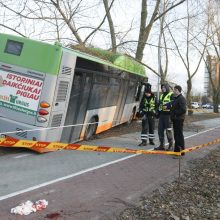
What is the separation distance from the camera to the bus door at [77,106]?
12.1 metres

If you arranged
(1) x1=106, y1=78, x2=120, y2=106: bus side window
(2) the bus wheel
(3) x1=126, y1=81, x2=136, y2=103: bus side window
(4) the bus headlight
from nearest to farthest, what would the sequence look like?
(4) the bus headlight → (2) the bus wheel → (1) x1=106, y1=78, x2=120, y2=106: bus side window → (3) x1=126, y1=81, x2=136, y2=103: bus side window

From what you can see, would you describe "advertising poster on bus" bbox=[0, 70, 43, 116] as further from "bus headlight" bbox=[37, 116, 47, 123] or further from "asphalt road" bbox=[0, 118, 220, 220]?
"asphalt road" bbox=[0, 118, 220, 220]

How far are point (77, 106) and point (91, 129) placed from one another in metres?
2.20

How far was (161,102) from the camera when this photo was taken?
12836 mm

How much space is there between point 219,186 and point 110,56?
10.3 meters

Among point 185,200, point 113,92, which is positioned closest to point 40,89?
point 185,200

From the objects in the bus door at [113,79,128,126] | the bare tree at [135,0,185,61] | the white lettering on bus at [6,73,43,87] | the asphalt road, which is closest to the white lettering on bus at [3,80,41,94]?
the white lettering on bus at [6,73,43,87]

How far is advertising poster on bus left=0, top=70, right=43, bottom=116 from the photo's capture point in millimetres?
11172

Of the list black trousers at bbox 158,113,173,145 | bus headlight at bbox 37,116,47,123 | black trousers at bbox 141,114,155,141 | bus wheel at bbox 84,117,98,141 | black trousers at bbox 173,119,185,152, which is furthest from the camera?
bus wheel at bbox 84,117,98,141

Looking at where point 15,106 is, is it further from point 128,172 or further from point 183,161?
point 183,161

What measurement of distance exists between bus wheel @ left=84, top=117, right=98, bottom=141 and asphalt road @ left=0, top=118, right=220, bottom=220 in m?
2.13

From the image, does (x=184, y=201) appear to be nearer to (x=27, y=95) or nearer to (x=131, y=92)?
(x=27, y=95)

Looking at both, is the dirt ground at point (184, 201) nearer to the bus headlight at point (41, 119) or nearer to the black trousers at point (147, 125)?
the bus headlight at point (41, 119)

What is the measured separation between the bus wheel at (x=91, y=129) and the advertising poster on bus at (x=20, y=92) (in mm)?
3260
